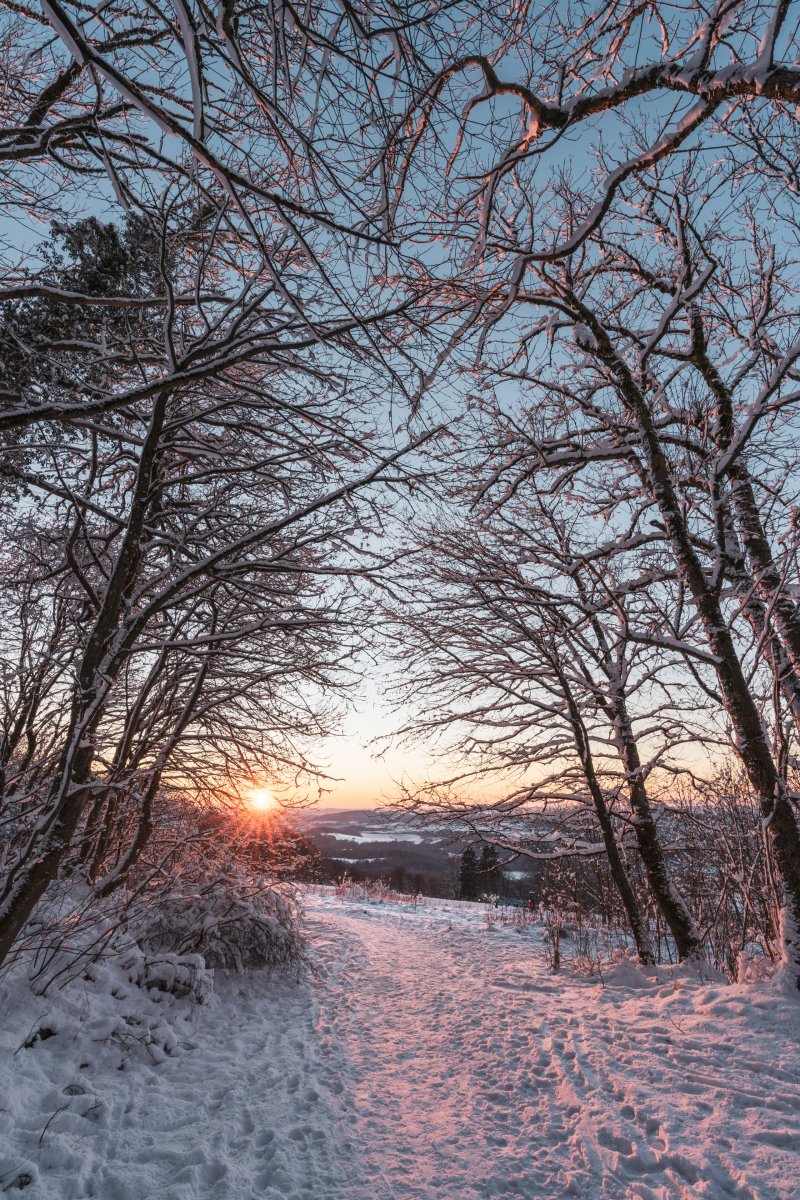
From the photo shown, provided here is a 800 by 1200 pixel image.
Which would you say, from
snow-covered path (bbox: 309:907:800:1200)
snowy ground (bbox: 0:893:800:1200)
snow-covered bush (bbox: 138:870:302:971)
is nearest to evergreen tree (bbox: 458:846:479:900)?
snow-covered bush (bbox: 138:870:302:971)

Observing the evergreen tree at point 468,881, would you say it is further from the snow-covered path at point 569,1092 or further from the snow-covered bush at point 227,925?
the snow-covered path at point 569,1092

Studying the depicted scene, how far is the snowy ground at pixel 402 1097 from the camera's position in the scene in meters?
2.34

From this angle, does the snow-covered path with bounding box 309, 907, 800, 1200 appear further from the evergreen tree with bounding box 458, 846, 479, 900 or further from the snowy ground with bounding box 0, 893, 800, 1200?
the evergreen tree with bounding box 458, 846, 479, 900

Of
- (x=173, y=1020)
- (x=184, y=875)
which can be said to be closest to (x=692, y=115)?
(x=173, y=1020)

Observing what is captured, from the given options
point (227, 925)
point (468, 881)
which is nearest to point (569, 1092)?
point (227, 925)

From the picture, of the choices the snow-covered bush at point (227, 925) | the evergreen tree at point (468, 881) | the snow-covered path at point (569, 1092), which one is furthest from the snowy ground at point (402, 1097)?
the evergreen tree at point (468, 881)

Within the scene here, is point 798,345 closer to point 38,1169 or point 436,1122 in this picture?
point 436,1122

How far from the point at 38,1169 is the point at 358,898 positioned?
17.1 m

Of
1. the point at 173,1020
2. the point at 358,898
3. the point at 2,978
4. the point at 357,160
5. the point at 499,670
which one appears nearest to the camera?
the point at 357,160

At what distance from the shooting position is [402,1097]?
328 centimetres

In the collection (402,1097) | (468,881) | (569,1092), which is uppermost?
(569,1092)

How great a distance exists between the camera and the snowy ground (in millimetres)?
2338

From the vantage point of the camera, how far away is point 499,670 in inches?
303

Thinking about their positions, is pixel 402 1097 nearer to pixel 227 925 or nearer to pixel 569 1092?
pixel 569 1092
